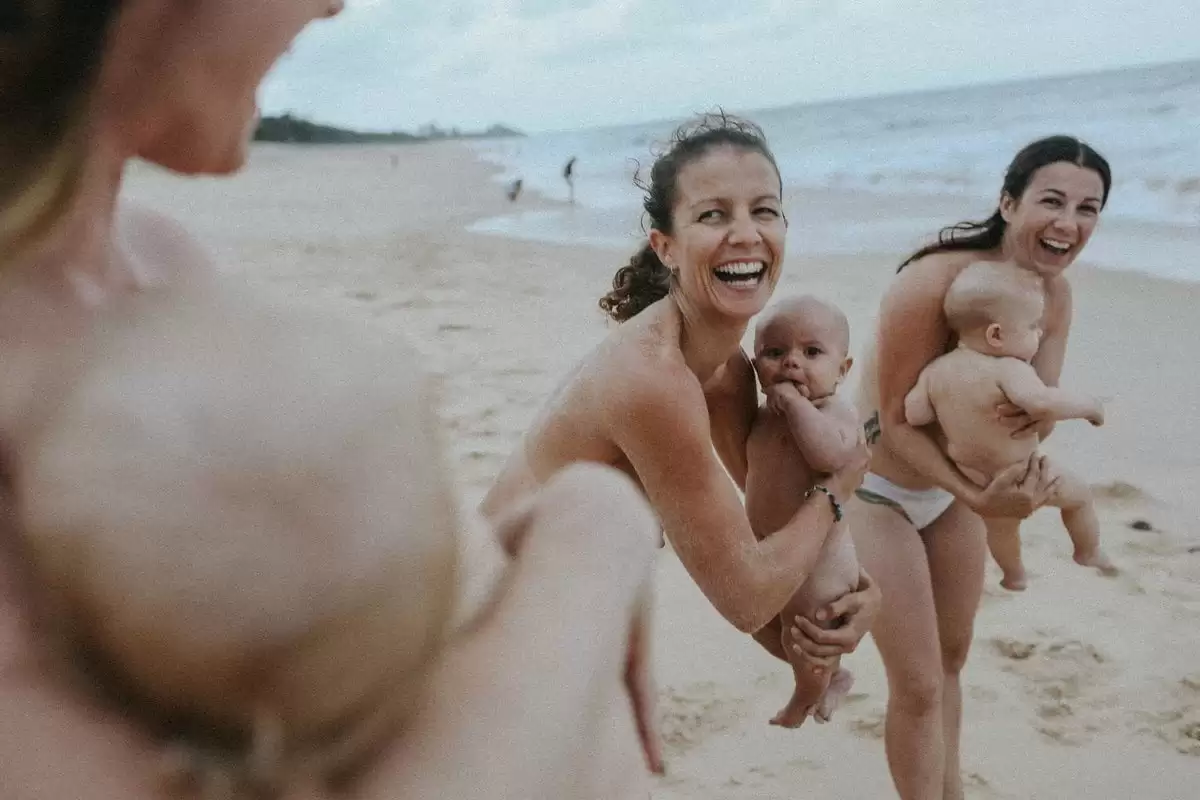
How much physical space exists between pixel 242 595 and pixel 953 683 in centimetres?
219

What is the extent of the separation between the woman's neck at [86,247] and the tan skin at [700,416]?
99 centimetres

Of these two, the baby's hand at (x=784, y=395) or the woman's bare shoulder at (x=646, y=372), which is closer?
the woman's bare shoulder at (x=646, y=372)

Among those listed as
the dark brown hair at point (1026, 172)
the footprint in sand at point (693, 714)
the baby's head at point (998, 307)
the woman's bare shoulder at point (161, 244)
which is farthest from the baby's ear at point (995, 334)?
the woman's bare shoulder at point (161, 244)

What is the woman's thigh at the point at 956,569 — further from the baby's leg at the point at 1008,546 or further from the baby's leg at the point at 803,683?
the baby's leg at the point at 803,683

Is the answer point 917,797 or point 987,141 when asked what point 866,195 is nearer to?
point 987,141

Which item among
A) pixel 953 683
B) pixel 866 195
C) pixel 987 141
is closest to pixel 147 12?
pixel 953 683

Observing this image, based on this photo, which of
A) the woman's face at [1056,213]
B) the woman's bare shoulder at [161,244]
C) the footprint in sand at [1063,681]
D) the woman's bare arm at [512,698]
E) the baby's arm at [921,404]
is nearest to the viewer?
the woman's bare arm at [512,698]

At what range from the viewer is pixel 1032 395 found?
1.98 m

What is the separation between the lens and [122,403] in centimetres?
44

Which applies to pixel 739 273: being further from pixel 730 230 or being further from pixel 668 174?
pixel 668 174

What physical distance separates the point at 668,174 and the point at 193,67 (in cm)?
125

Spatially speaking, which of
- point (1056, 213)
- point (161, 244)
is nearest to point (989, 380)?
point (1056, 213)

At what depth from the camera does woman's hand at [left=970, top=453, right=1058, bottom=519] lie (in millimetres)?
2045

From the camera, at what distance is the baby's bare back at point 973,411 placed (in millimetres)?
2023
